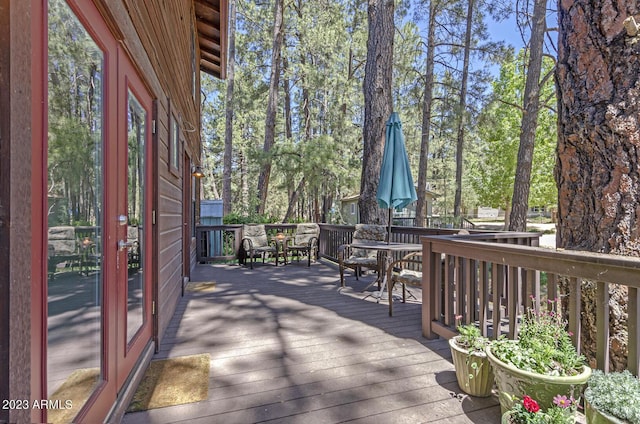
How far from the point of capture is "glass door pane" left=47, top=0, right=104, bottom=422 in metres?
1.16

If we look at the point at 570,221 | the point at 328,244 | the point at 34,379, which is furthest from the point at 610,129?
the point at 328,244

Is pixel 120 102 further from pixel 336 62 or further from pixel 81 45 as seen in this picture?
pixel 336 62

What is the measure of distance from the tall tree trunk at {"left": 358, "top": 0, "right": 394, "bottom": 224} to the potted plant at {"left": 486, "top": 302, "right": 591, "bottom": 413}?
13.3 ft

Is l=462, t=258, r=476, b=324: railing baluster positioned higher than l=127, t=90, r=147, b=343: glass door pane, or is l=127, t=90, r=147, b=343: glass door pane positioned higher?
l=127, t=90, r=147, b=343: glass door pane

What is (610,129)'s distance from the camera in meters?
1.99

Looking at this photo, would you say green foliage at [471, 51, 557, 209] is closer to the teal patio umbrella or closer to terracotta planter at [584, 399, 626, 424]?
the teal patio umbrella

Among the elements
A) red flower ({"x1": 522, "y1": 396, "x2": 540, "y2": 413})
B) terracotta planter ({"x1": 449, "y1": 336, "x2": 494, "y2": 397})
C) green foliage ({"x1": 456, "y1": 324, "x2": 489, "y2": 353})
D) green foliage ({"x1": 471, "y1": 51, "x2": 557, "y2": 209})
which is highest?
green foliage ({"x1": 471, "y1": 51, "x2": 557, "y2": 209})

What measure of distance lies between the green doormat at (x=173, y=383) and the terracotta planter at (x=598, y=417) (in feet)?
6.59

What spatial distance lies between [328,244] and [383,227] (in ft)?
8.46

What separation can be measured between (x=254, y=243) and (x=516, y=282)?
5549 mm

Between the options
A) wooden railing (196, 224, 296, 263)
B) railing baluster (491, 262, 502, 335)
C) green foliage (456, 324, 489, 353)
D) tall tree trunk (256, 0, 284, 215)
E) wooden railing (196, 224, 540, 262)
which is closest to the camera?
green foliage (456, 324, 489, 353)

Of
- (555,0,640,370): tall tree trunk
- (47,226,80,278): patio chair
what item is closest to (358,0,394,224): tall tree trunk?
(555,0,640,370): tall tree trunk

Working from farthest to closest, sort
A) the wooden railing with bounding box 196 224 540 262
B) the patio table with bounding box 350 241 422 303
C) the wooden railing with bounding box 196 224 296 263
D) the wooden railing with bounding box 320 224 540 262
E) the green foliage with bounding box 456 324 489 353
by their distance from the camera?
1. the wooden railing with bounding box 196 224 296 263
2. the wooden railing with bounding box 196 224 540 262
3. the patio table with bounding box 350 241 422 303
4. the wooden railing with bounding box 320 224 540 262
5. the green foliage with bounding box 456 324 489 353

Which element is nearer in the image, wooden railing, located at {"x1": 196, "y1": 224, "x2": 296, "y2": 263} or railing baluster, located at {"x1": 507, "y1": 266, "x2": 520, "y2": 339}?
railing baluster, located at {"x1": 507, "y1": 266, "x2": 520, "y2": 339}
